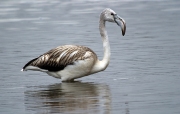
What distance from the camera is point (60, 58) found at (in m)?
16.2

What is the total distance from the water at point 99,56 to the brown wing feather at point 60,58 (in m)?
0.35

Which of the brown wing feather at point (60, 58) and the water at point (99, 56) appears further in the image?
the brown wing feather at point (60, 58)

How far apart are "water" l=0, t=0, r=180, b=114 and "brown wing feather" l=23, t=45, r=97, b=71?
0.35m

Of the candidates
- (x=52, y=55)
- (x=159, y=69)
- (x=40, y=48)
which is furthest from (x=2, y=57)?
(x=159, y=69)

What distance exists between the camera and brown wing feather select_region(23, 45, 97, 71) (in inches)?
631

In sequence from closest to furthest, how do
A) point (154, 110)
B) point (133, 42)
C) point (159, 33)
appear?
point (154, 110) → point (133, 42) → point (159, 33)

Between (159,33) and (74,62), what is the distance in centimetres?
675

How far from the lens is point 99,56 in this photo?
18.9m

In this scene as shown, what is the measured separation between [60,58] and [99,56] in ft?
9.29

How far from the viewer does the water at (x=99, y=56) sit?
13.2 metres

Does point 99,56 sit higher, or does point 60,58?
point 60,58

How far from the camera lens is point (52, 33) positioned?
23.6 meters

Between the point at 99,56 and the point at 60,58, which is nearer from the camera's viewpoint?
the point at 60,58

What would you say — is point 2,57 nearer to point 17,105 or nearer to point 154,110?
point 17,105
